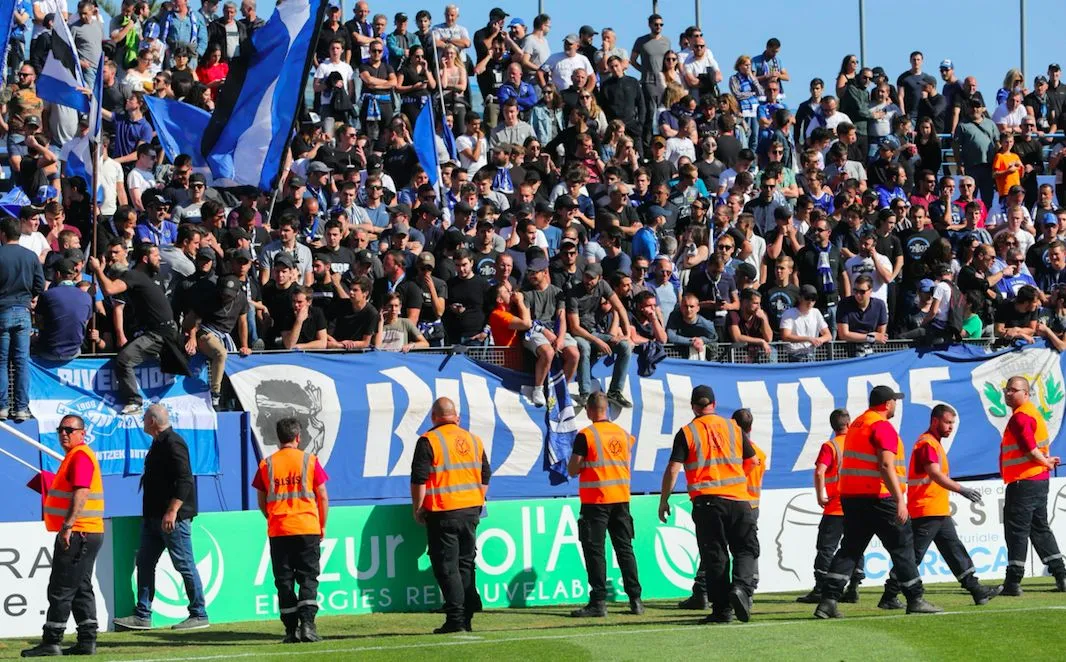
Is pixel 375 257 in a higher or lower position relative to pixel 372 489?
higher

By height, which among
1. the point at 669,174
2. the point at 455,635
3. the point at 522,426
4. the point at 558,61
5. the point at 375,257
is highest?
the point at 558,61

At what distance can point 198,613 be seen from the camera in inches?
583

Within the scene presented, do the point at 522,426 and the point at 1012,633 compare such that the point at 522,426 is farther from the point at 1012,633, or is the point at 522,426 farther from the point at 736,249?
the point at 1012,633

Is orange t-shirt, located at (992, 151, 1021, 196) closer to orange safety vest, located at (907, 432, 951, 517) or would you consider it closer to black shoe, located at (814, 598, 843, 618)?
orange safety vest, located at (907, 432, 951, 517)

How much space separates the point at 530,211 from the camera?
20.7 metres

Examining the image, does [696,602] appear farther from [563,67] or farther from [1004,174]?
[1004,174]

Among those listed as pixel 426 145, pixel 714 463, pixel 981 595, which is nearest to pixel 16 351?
pixel 714 463

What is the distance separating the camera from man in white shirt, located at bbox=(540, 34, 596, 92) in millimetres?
26000

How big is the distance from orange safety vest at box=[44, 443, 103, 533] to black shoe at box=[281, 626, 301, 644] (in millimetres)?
1657

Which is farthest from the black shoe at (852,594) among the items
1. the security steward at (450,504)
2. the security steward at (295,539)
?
the security steward at (295,539)

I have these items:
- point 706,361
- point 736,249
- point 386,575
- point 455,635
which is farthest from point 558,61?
point 455,635

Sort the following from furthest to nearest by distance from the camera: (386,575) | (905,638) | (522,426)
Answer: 1. (522,426)
2. (386,575)
3. (905,638)

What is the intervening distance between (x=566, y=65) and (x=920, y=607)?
526 inches

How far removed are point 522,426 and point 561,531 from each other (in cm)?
205
